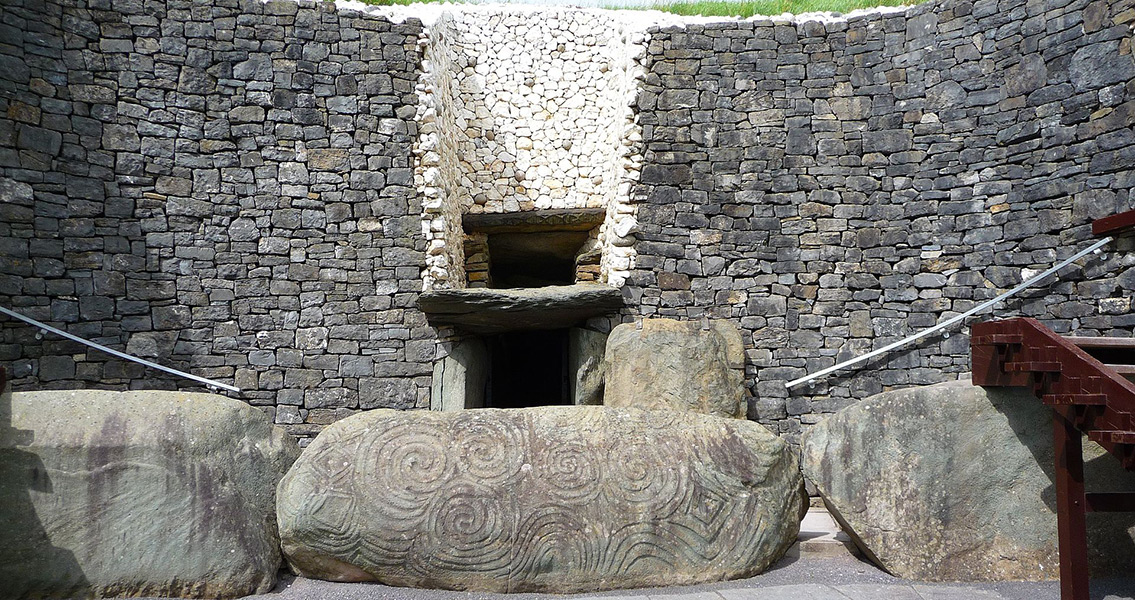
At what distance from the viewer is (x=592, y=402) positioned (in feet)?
24.7

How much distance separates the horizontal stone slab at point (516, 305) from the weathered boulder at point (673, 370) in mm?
390

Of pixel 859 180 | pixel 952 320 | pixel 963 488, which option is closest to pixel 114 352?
pixel 963 488

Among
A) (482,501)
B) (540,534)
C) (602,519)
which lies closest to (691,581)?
(602,519)

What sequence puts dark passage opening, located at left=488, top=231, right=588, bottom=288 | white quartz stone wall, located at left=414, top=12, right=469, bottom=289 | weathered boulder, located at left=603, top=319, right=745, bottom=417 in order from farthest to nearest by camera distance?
1. dark passage opening, located at left=488, top=231, right=588, bottom=288
2. white quartz stone wall, located at left=414, top=12, right=469, bottom=289
3. weathered boulder, located at left=603, top=319, right=745, bottom=417

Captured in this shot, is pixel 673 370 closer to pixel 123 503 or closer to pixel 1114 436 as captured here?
pixel 1114 436

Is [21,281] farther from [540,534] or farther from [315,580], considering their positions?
[540,534]

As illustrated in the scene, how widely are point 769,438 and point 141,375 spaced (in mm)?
5638

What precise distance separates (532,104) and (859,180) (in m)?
3.67

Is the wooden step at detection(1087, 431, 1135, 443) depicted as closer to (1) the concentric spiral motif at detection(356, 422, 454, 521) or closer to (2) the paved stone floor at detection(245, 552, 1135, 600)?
(2) the paved stone floor at detection(245, 552, 1135, 600)

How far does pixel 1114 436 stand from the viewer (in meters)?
3.70

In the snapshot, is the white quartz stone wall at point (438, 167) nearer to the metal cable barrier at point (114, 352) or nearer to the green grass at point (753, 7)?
the green grass at point (753, 7)

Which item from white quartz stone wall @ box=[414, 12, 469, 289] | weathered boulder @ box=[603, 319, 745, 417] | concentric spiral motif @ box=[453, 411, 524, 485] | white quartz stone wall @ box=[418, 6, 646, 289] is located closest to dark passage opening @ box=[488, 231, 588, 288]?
white quartz stone wall @ box=[418, 6, 646, 289]

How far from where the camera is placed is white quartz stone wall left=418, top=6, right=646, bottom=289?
838 centimetres

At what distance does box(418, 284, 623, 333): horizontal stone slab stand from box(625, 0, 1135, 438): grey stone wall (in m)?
0.43
